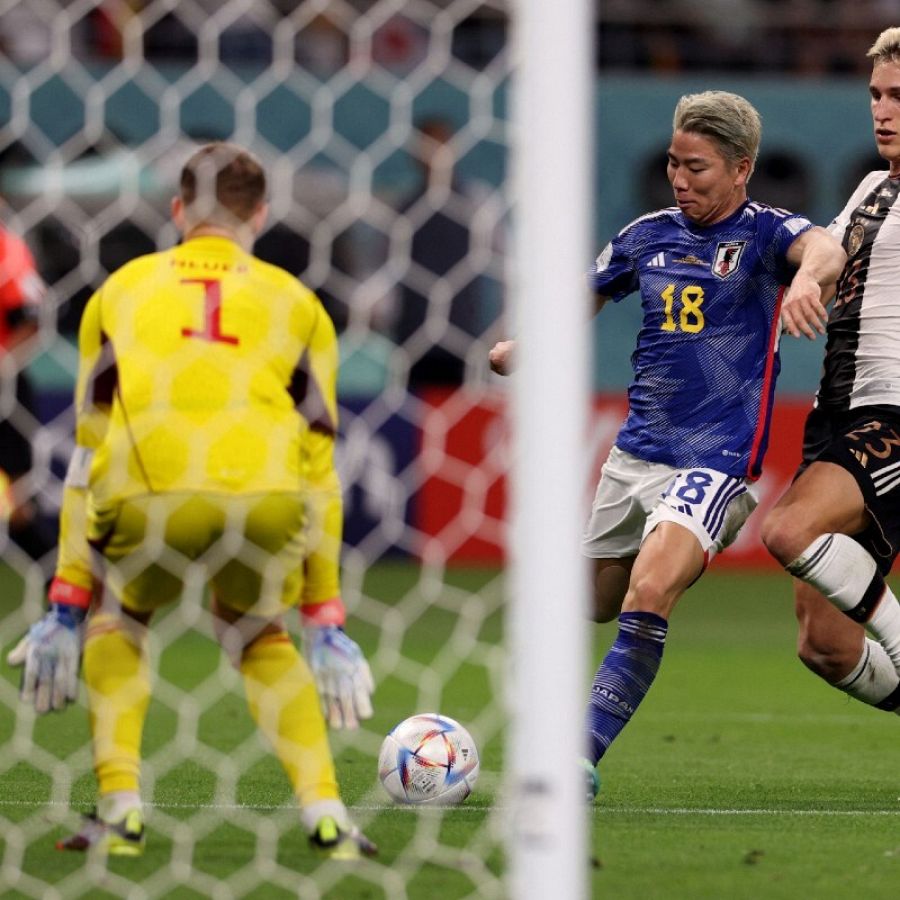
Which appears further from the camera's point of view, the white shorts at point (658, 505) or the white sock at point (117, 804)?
the white shorts at point (658, 505)

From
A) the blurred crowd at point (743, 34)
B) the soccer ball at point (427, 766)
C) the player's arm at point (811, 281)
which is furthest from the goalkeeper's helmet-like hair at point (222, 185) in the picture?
the blurred crowd at point (743, 34)

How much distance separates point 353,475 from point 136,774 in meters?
8.03

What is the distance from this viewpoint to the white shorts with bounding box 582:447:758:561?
4898mm

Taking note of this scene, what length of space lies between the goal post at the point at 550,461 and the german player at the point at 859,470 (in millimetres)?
2060

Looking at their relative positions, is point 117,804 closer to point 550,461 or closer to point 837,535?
point 550,461

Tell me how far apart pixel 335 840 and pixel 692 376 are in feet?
5.92

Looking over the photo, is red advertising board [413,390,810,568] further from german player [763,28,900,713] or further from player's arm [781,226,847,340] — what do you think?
player's arm [781,226,847,340]

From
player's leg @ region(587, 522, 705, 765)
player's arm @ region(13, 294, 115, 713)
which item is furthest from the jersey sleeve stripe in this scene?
player's arm @ region(13, 294, 115, 713)

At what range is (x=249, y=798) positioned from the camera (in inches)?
190

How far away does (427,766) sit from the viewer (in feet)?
15.5

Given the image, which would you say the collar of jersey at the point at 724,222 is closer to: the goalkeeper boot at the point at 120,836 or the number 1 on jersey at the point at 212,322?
the number 1 on jersey at the point at 212,322

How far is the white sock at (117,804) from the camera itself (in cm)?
391

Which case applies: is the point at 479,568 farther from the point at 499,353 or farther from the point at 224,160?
the point at 224,160

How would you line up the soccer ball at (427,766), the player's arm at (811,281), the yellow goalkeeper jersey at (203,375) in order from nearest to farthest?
the yellow goalkeeper jersey at (203,375) → the player's arm at (811,281) → the soccer ball at (427,766)
